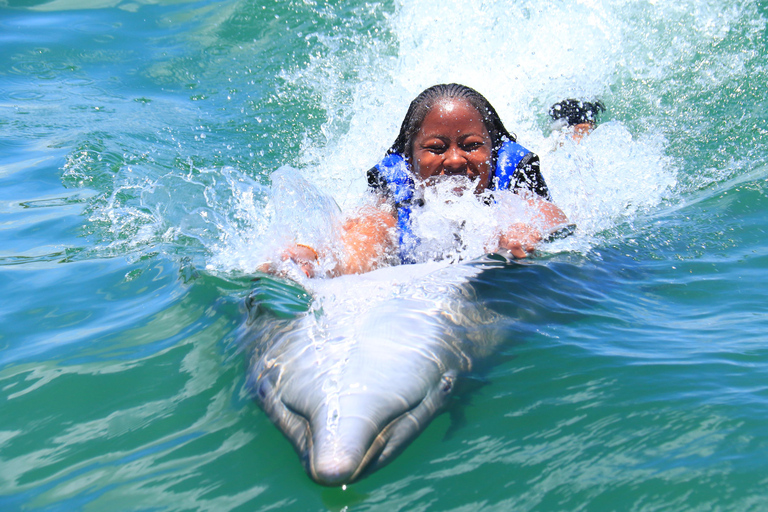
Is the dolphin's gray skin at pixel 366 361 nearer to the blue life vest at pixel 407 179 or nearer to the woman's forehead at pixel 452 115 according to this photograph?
the blue life vest at pixel 407 179

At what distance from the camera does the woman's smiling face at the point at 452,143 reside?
4.31 metres

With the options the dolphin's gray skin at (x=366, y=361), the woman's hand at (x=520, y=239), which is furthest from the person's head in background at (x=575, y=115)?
the dolphin's gray skin at (x=366, y=361)

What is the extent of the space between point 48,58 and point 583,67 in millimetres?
6767

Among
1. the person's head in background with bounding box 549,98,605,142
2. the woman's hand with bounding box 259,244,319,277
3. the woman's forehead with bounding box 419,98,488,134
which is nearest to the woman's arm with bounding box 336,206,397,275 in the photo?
the woman's hand with bounding box 259,244,319,277

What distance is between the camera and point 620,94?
7383 mm

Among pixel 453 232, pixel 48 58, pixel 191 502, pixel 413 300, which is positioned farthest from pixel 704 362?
pixel 48 58

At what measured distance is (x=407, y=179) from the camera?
4.45m

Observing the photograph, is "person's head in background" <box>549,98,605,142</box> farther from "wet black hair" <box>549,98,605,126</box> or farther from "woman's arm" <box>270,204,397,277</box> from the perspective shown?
"woman's arm" <box>270,204,397,277</box>

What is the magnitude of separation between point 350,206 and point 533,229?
1.32 m

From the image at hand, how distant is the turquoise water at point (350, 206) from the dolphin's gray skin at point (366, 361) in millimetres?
89

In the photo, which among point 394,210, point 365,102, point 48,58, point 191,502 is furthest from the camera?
point 48,58

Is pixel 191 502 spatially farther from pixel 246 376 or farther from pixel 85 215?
pixel 85 215

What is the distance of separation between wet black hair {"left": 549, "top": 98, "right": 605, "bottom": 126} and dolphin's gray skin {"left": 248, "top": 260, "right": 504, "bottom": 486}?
11.2ft

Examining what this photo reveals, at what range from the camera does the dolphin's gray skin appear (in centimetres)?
230
